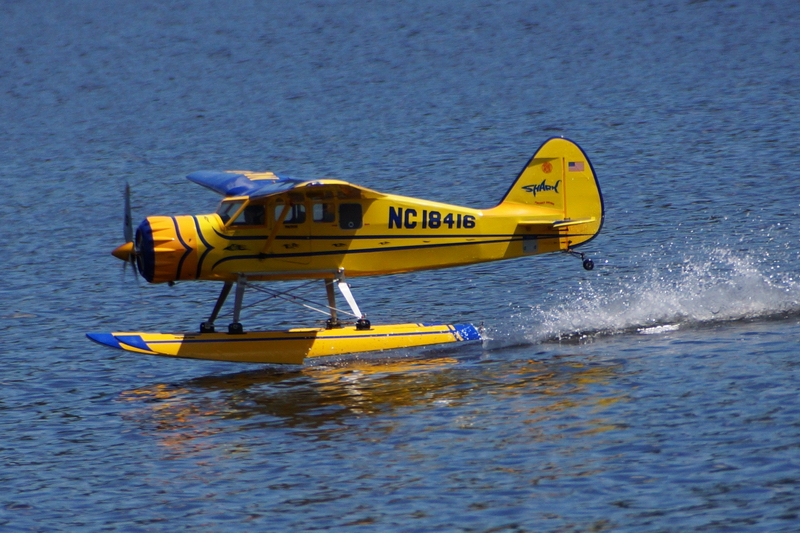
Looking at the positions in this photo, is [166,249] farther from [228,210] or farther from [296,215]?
[296,215]

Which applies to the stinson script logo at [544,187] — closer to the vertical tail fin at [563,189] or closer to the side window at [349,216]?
the vertical tail fin at [563,189]

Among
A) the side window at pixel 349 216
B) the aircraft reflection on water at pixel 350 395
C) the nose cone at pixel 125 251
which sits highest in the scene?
the side window at pixel 349 216

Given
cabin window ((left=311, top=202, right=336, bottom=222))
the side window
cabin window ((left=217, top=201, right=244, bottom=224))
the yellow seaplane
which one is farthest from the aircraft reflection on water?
cabin window ((left=217, top=201, right=244, bottom=224))

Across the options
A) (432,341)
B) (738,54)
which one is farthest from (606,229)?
(738,54)

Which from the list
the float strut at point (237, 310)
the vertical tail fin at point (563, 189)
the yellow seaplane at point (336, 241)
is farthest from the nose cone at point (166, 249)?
the vertical tail fin at point (563, 189)

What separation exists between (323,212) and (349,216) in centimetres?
42

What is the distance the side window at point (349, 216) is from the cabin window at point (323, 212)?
13cm

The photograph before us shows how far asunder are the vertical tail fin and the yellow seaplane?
17mm

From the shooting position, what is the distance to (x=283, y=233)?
17.7 m

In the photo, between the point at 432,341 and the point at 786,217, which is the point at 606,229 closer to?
the point at 786,217

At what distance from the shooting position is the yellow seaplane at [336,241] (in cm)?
1739

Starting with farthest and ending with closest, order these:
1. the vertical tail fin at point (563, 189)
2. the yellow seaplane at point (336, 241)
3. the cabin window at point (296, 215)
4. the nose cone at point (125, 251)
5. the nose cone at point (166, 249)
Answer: the vertical tail fin at point (563, 189), the cabin window at point (296, 215), the nose cone at point (125, 251), the yellow seaplane at point (336, 241), the nose cone at point (166, 249)

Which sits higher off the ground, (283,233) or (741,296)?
(283,233)

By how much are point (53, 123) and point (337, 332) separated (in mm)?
30155
